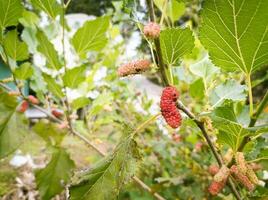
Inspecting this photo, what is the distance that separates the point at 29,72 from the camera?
1045 mm

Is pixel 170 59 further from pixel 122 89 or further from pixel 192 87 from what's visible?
pixel 122 89

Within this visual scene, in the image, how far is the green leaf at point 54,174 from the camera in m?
1.09

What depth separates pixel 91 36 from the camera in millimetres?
965

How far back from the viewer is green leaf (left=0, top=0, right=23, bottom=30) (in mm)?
734

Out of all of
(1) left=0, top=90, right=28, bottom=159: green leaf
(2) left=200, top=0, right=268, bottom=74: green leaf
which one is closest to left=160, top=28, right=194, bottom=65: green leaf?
(2) left=200, top=0, right=268, bottom=74: green leaf

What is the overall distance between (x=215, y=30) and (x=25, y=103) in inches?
30.2

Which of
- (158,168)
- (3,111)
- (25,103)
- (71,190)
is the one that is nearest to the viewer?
(71,190)

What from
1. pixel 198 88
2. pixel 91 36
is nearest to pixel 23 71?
pixel 91 36

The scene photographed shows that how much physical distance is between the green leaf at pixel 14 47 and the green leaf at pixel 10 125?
13 cm

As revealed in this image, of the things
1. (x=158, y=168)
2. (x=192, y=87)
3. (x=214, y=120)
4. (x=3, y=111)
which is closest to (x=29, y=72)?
(x=3, y=111)

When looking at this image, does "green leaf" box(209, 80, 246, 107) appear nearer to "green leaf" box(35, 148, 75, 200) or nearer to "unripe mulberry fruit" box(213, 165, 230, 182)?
"unripe mulberry fruit" box(213, 165, 230, 182)

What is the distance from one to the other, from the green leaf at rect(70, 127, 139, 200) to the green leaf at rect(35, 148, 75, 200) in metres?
0.50

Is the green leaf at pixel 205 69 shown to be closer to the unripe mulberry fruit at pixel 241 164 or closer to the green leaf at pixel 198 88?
the green leaf at pixel 198 88

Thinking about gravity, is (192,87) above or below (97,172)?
below
